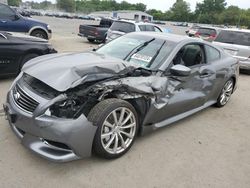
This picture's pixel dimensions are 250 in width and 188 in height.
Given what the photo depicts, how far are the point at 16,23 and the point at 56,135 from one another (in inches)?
360

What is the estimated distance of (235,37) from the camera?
10.1 m

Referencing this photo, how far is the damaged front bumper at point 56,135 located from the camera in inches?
111

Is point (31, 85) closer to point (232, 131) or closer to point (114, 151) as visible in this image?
point (114, 151)

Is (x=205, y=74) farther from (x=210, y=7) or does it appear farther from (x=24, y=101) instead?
(x=210, y=7)

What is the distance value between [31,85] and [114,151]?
132 cm

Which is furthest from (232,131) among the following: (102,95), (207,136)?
(102,95)

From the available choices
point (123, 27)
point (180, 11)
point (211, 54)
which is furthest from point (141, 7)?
point (211, 54)

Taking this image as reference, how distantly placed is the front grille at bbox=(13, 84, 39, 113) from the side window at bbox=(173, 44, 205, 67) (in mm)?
2159

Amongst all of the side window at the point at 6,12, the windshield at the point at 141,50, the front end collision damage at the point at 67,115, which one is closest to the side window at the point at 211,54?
the windshield at the point at 141,50

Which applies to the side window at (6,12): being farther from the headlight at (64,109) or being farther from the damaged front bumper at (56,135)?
the headlight at (64,109)

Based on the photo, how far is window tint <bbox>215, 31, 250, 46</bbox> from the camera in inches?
388

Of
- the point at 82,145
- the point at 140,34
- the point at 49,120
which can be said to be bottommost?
the point at 82,145

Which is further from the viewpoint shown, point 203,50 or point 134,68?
point 203,50

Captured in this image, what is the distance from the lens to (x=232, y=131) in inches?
183
